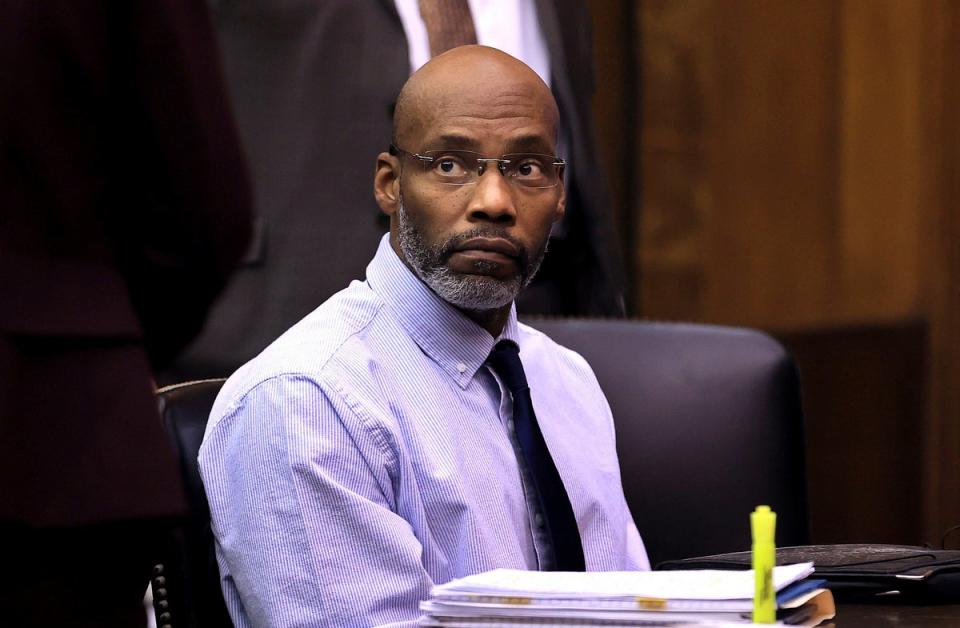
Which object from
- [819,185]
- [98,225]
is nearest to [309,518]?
[98,225]

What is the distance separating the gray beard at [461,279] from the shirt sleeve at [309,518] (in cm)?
25

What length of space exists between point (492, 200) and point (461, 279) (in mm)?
99

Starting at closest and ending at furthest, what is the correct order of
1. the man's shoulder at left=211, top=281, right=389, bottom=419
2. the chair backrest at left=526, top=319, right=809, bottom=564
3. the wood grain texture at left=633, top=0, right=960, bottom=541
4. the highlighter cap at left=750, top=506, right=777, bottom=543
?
the highlighter cap at left=750, top=506, right=777, bottom=543
the man's shoulder at left=211, top=281, right=389, bottom=419
the chair backrest at left=526, top=319, right=809, bottom=564
the wood grain texture at left=633, top=0, right=960, bottom=541

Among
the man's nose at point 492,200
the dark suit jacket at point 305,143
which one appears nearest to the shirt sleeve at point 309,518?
the man's nose at point 492,200

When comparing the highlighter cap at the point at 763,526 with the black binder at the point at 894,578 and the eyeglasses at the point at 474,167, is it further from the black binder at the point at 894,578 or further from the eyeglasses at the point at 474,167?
the eyeglasses at the point at 474,167

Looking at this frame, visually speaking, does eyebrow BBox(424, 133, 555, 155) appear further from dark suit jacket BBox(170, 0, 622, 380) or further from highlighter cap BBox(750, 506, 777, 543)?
highlighter cap BBox(750, 506, 777, 543)

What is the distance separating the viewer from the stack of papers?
1.23 m

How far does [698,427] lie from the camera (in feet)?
6.85

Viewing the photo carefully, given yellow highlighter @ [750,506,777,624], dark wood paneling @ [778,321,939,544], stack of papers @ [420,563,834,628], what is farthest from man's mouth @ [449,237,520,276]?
dark wood paneling @ [778,321,939,544]

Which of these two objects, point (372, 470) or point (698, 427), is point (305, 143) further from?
point (372, 470)

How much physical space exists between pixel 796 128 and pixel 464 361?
2173 mm

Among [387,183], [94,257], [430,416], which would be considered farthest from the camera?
[387,183]

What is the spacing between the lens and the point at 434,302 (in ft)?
5.87

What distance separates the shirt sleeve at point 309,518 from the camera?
4.93ft
